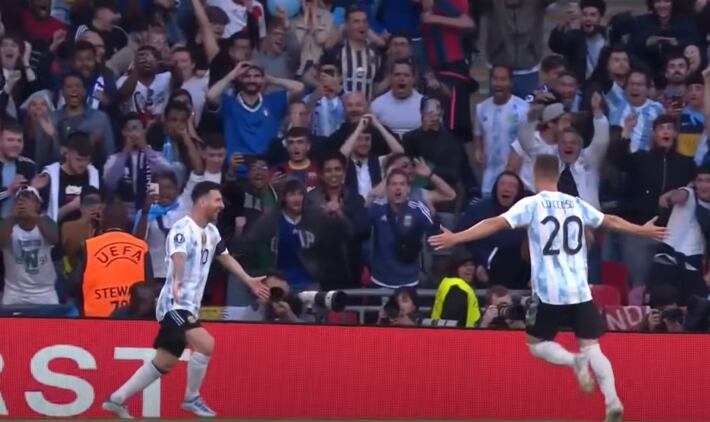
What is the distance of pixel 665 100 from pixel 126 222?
214 inches

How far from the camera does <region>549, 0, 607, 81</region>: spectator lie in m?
18.3

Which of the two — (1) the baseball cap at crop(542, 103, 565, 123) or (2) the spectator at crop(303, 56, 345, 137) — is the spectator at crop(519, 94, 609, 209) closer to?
(1) the baseball cap at crop(542, 103, 565, 123)

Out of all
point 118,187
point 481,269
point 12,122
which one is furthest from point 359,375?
point 12,122

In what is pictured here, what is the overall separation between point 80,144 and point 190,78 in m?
1.80

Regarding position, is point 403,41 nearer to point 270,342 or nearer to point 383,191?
point 383,191

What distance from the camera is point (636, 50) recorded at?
60.3 ft

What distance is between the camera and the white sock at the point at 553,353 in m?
12.6

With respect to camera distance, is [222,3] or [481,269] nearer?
[481,269]

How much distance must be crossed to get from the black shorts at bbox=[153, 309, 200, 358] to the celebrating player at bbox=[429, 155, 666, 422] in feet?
7.88

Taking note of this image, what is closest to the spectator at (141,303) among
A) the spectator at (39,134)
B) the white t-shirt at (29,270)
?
the white t-shirt at (29,270)

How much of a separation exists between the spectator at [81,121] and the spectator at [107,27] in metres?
1.11

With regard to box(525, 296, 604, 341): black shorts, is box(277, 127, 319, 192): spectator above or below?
above

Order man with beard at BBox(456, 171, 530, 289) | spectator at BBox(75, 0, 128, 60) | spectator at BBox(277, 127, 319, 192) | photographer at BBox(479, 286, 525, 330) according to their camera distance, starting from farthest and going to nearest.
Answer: spectator at BBox(75, 0, 128, 60) < spectator at BBox(277, 127, 319, 192) < man with beard at BBox(456, 171, 530, 289) < photographer at BBox(479, 286, 525, 330)

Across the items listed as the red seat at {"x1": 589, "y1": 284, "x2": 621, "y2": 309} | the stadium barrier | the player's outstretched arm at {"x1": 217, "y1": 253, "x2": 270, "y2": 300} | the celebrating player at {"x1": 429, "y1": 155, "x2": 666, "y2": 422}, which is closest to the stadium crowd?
the red seat at {"x1": 589, "y1": 284, "x2": 621, "y2": 309}
